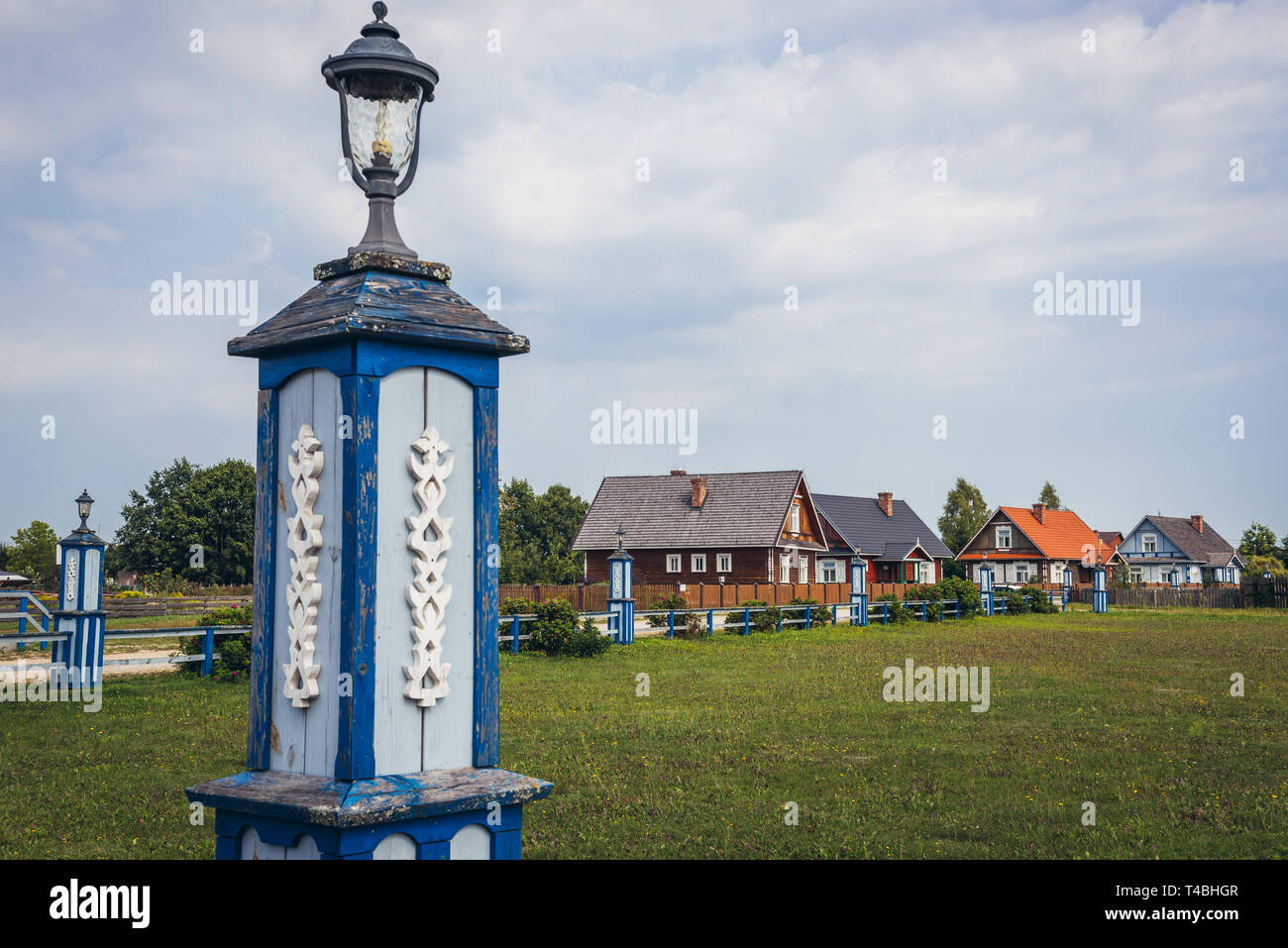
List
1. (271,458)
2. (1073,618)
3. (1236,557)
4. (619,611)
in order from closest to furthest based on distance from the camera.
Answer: (271,458) < (619,611) < (1073,618) < (1236,557)

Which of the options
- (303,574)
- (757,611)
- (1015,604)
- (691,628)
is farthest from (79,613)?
(1015,604)

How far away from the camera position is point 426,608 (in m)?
3.21

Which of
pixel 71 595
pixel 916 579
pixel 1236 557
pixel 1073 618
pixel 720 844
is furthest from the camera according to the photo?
pixel 1236 557

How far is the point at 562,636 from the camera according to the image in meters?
22.9

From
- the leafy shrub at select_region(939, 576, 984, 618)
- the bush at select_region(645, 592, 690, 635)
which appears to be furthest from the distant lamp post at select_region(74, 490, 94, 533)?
the leafy shrub at select_region(939, 576, 984, 618)

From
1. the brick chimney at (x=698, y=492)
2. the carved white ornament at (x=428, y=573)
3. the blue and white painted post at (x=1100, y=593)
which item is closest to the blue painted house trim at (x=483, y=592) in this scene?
the carved white ornament at (x=428, y=573)

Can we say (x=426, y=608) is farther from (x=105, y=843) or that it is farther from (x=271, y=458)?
(x=105, y=843)

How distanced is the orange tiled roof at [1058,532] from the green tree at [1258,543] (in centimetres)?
1571

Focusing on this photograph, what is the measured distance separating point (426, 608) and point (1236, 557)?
3680 inches

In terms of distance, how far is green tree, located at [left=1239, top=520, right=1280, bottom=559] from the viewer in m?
82.9

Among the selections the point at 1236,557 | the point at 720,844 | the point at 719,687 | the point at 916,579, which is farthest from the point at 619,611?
the point at 1236,557

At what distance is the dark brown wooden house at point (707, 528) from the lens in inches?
1956

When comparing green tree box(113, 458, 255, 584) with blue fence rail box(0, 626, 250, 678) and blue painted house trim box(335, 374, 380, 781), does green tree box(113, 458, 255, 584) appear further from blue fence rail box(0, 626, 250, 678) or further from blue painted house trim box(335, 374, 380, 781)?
blue painted house trim box(335, 374, 380, 781)

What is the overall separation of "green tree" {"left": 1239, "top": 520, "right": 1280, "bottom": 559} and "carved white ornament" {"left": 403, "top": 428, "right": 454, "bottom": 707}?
308 feet
